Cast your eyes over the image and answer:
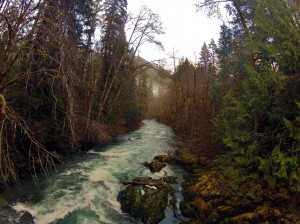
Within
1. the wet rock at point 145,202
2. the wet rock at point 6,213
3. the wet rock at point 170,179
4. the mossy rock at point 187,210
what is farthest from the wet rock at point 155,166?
the wet rock at point 6,213

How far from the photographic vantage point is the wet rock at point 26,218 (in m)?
6.59

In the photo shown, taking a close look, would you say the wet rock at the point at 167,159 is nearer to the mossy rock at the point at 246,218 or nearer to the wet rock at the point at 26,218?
the mossy rock at the point at 246,218

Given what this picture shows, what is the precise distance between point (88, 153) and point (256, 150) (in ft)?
29.9

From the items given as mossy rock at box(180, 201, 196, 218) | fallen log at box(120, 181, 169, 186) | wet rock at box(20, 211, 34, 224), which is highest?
fallen log at box(120, 181, 169, 186)

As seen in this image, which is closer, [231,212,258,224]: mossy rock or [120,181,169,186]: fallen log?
[231,212,258,224]: mossy rock

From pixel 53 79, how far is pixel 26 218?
159 inches

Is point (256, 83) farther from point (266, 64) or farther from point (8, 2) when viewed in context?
point (8, 2)

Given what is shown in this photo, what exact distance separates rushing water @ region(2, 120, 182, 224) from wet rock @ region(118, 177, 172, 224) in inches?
8.5

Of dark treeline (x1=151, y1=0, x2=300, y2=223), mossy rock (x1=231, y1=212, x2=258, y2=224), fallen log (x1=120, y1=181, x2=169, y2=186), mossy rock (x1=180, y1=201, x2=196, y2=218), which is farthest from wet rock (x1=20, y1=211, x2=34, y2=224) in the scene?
mossy rock (x1=231, y1=212, x2=258, y2=224)

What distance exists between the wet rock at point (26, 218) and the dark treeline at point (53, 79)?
1091 millimetres

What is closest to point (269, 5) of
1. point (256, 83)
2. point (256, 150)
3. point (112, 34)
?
point (256, 83)

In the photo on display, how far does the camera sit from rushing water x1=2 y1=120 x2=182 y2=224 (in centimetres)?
719

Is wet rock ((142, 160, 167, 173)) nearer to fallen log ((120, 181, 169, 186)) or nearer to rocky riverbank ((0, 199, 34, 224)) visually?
fallen log ((120, 181, 169, 186))

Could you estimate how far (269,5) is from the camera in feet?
24.8
